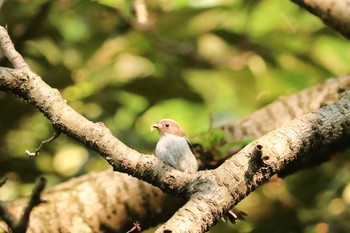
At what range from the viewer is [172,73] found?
2.89 meters

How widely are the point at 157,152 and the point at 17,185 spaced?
0.86 meters

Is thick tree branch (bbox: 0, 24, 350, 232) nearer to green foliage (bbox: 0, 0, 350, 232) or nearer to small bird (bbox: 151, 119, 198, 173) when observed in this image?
small bird (bbox: 151, 119, 198, 173)

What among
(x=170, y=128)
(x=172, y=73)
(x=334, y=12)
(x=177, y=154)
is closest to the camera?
(x=177, y=154)

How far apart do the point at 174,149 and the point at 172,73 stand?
897 millimetres

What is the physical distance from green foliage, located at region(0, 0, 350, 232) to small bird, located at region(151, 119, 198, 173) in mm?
325

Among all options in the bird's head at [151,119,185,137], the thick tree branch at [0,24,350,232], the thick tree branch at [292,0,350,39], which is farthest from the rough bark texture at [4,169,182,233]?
the thick tree branch at [292,0,350,39]

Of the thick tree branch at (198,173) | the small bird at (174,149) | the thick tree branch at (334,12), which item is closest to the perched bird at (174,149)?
the small bird at (174,149)

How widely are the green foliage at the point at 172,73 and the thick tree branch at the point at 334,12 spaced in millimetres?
574

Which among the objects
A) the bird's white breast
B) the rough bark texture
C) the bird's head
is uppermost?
the bird's white breast

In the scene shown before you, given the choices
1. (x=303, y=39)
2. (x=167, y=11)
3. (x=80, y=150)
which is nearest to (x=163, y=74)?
(x=167, y=11)

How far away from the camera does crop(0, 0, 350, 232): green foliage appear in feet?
8.63

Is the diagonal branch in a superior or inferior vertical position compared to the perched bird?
superior

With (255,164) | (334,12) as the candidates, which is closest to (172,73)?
(334,12)

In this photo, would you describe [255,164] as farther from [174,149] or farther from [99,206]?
[99,206]
